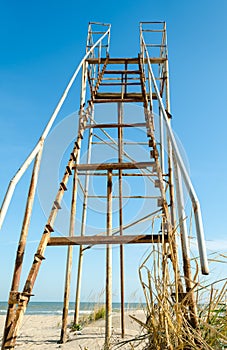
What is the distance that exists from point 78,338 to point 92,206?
8.93ft

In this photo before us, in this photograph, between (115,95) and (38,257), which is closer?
(38,257)

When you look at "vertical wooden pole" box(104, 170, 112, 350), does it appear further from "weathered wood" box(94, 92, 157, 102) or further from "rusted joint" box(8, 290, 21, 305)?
"weathered wood" box(94, 92, 157, 102)

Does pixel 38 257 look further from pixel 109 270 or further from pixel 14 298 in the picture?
pixel 109 270

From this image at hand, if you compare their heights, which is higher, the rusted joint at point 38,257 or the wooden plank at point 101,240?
the wooden plank at point 101,240

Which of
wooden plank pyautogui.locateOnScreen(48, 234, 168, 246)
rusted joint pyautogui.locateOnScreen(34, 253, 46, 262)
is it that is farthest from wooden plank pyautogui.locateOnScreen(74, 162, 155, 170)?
rusted joint pyautogui.locateOnScreen(34, 253, 46, 262)

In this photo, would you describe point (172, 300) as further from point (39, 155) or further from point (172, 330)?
A: point (39, 155)

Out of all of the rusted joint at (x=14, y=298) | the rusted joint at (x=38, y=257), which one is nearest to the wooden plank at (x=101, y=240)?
the rusted joint at (x=38, y=257)

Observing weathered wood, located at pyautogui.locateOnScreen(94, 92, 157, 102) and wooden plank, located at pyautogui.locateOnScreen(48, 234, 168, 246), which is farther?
weathered wood, located at pyautogui.locateOnScreen(94, 92, 157, 102)

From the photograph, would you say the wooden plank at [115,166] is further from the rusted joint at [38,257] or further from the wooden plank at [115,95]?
the wooden plank at [115,95]

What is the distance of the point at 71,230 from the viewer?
510cm

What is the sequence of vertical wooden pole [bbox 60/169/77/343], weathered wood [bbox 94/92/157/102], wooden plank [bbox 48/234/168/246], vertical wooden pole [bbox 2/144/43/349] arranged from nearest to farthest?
vertical wooden pole [bbox 2/144/43/349] → wooden plank [bbox 48/234/168/246] → vertical wooden pole [bbox 60/169/77/343] → weathered wood [bbox 94/92/157/102]

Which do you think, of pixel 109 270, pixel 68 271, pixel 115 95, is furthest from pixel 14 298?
pixel 115 95

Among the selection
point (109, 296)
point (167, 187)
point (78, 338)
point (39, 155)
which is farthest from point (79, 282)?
point (39, 155)

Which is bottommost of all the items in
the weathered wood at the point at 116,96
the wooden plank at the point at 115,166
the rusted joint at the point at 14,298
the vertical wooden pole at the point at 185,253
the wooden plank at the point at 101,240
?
the rusted joint at the point at 14,298
